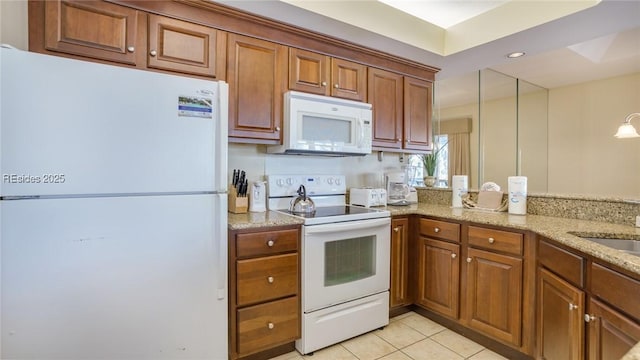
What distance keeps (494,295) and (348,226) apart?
3.42ft

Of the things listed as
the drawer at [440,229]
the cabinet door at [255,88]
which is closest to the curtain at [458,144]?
the drawer at [440,229]

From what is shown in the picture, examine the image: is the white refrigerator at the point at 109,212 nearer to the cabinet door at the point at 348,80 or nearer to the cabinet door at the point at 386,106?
the cabinet door at the point at 348,80

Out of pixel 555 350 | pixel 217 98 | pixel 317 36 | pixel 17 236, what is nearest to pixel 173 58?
pixel 217 98

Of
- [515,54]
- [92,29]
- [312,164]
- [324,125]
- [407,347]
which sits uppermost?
[515,54]

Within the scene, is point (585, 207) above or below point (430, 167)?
below

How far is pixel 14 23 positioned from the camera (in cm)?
175

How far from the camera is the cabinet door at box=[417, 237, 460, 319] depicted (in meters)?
2.30

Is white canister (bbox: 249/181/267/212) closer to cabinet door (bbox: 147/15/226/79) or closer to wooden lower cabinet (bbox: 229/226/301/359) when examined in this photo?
wooden lower cabinet (bbox: 229/226/301/359)

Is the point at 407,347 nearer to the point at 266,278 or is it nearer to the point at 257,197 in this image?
the point at 266,278

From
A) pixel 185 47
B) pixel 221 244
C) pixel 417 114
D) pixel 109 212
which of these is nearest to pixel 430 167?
pixel 417 114

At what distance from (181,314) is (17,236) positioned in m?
0.75

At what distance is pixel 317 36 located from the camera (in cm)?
237

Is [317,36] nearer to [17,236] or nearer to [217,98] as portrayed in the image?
[217,98]

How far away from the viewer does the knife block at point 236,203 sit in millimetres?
2246
